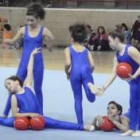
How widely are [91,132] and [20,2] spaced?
18833 millimetres

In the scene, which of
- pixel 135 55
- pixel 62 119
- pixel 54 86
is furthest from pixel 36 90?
pixel 54 86

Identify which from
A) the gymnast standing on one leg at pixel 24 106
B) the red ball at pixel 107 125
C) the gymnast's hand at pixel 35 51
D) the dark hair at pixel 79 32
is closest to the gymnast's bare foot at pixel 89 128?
the gymnast standing on one leg at pixel 24 106

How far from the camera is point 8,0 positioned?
23484mm

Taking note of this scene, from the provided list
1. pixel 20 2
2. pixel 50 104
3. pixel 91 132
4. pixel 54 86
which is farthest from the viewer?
pixel 20 2

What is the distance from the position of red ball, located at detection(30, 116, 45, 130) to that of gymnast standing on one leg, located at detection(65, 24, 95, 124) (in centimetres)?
48

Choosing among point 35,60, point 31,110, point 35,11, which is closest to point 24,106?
point 31,110

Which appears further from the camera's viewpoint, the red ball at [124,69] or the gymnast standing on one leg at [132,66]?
the gymnast standing on one leg at [132,66]

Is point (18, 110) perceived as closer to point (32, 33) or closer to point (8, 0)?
point (32, 33)

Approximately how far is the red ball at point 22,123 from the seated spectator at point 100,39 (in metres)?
12.4

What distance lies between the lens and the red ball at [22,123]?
562 cm

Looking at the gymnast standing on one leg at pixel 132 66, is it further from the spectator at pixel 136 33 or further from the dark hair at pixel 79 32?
the spectator at pixel 136 33

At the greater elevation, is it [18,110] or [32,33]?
[32,33]

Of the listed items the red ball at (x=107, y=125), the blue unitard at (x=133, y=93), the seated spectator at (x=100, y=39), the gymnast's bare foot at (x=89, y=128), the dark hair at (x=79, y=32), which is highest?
the dark hair at (x=79, y=32)

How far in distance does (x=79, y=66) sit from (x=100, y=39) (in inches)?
476
